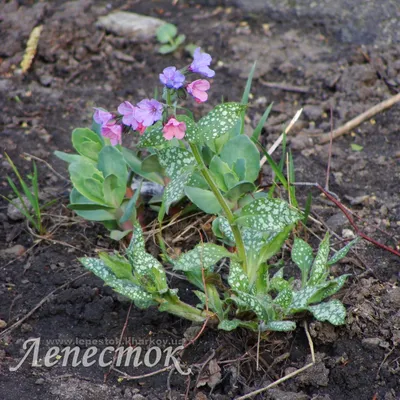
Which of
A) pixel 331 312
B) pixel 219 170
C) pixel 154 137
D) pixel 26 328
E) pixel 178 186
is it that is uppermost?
pixel 154 137

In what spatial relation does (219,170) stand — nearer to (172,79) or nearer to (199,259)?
(199,259)

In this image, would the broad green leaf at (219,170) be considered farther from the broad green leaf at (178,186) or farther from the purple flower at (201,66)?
the purple flower at (201,66)

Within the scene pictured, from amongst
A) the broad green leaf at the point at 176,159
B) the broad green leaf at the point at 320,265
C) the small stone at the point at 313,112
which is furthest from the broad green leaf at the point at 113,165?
the small stone at the point at 313,112

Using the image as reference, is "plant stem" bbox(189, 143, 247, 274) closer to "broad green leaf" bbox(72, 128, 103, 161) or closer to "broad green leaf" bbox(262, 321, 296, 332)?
"broad green leaf" bbox(262, 321, 296, 332)

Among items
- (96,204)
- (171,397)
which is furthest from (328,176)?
(171,397)

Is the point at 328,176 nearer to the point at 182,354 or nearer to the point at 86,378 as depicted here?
the point at 182,354

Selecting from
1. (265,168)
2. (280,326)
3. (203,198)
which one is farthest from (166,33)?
(280,326)
